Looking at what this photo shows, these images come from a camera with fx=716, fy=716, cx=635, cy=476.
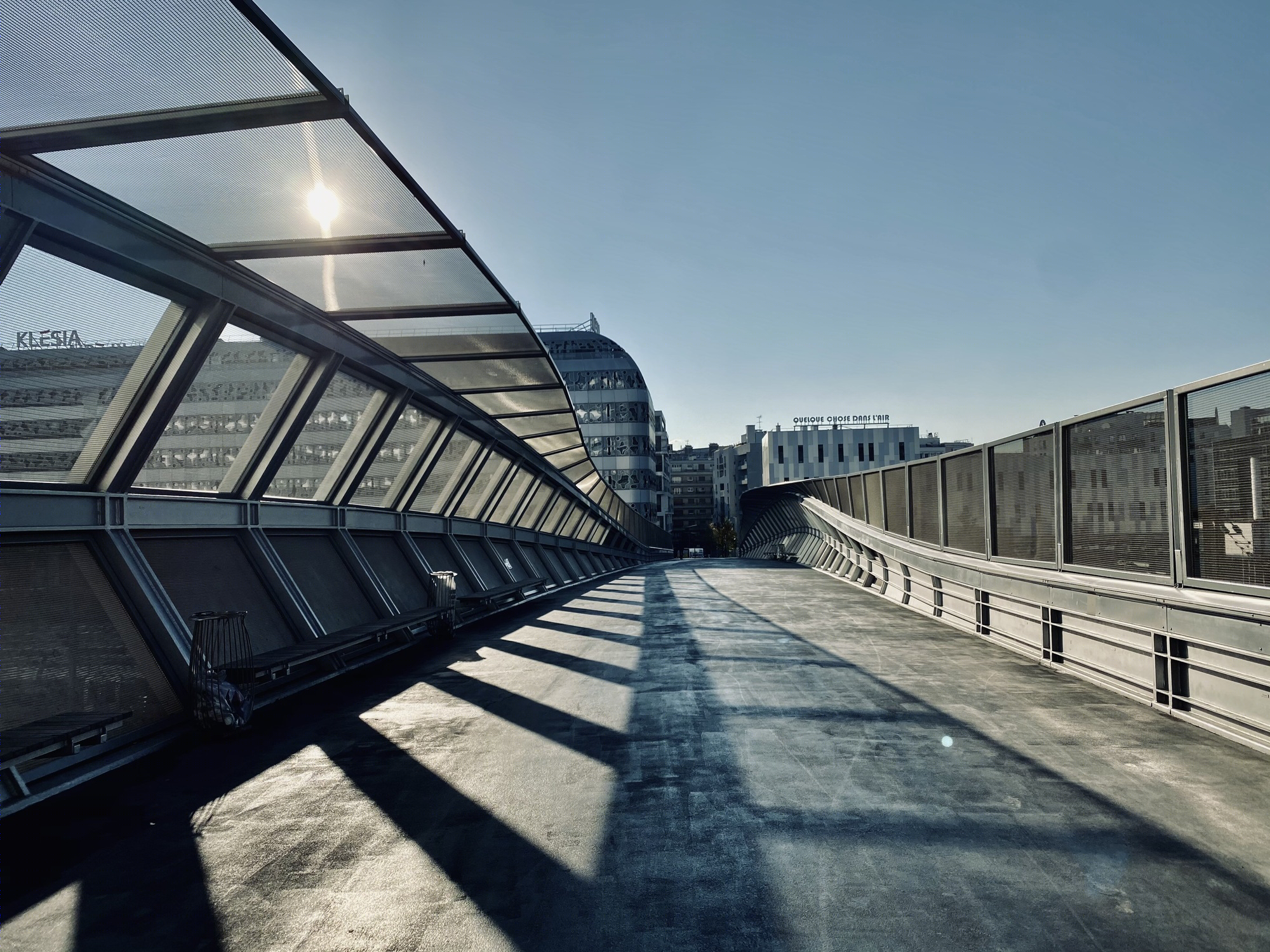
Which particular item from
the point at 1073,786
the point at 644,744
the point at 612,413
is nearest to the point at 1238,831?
the point at 1073,786

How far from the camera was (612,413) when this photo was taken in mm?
81438

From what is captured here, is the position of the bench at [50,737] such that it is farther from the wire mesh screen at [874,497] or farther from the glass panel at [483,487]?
the wire mesh screen at [874,497]

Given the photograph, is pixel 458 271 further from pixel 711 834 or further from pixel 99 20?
pixel 711 834

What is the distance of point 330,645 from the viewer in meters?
8.79

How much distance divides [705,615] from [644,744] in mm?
9320

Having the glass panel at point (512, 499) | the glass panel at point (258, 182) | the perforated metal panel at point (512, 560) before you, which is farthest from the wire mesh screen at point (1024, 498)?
the glass panel at point (512, 499)

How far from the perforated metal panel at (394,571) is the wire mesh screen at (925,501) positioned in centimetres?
989

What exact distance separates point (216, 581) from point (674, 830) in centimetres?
704

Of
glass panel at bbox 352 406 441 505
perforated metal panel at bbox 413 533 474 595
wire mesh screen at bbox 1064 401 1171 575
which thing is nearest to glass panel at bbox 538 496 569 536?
perforated metal panel at bbox 413 533 474 595

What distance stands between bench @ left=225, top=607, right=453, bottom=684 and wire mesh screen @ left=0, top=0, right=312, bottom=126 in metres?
5.07

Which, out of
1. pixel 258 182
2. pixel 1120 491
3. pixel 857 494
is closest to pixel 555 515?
pixel 857 494

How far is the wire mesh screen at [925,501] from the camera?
14.0 metres

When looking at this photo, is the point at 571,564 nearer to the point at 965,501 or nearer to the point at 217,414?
the point at 965,501

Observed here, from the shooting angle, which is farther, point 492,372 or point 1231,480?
point 492,372
